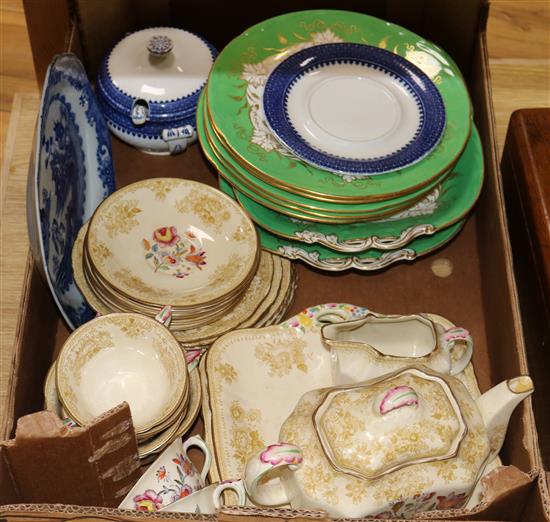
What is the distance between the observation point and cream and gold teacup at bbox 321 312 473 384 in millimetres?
944

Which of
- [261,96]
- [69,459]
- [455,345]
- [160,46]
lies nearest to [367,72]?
[261,96]

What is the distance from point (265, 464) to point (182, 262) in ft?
1.09

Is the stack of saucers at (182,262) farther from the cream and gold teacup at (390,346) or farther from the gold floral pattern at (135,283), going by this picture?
the cream and gold teacup at (390,346)

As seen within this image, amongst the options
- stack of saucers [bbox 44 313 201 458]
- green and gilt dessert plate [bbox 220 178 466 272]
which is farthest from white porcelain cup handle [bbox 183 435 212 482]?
green and gilt dessert plate [bbox 220 178 466 272]

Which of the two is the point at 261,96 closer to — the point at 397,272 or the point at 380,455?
the point at 397,272

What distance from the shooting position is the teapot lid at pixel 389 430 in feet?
2.72

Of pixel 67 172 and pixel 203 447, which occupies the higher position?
pixel 67 172

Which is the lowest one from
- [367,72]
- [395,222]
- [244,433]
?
[244,433]

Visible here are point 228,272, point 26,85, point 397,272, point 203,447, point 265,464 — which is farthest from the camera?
point 26,85

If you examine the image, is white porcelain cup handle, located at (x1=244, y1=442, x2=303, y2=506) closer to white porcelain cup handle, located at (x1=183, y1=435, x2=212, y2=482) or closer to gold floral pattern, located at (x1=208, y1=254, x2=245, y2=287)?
white porcelain cup handle, located at (x1=183, y1=435, x2=212, y2=482)

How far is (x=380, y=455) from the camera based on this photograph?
0.83 metres

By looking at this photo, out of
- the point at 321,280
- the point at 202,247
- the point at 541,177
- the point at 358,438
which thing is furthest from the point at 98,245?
the point at 541,177

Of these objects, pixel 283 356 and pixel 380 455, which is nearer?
pixel 380 455

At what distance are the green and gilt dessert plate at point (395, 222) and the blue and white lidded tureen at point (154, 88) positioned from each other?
147 millimetres
